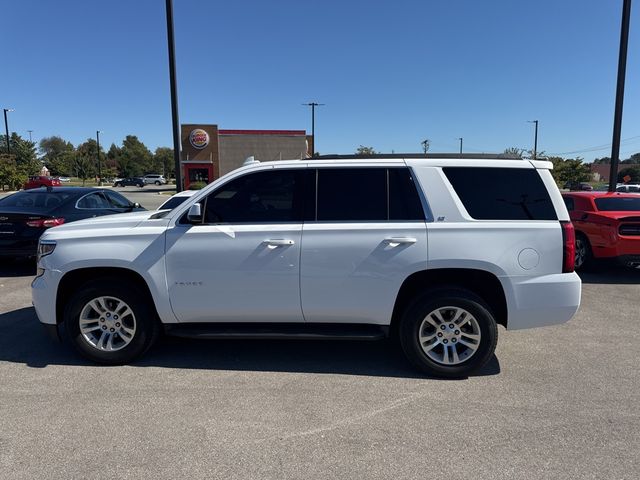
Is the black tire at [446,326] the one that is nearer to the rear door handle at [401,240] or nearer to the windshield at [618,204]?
the rear door handle at [401,240]

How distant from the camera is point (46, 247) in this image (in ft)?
14.3

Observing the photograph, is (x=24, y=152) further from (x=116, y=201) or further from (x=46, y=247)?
(x=46, y=247)

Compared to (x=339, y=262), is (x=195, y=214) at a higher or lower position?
higher

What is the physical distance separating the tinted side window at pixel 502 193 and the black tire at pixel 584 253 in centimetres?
515

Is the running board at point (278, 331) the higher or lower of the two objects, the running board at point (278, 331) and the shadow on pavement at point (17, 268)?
the higher

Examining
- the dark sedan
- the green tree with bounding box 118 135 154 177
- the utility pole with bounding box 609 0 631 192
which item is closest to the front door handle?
the dark sedan

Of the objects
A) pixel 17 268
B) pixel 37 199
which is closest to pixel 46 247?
pixel 37 199

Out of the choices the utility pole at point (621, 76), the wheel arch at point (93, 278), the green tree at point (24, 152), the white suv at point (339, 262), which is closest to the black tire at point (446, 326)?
the white suv at point (339, 262)

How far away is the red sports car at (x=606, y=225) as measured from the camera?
7.82 metres

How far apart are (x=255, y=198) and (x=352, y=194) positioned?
879mm

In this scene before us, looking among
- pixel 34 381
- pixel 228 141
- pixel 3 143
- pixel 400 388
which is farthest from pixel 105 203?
pixel 3 143

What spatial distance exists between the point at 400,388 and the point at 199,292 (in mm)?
1930

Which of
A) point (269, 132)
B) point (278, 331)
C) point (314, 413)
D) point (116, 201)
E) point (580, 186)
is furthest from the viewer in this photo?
point (269, 132)

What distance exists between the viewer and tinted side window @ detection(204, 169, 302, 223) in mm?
4242
